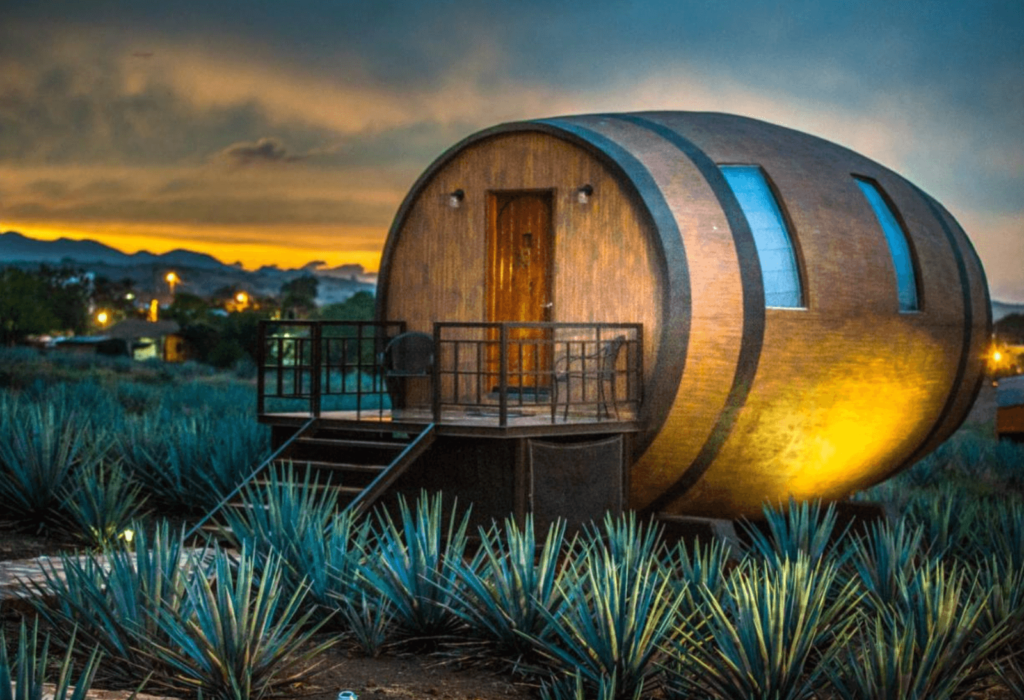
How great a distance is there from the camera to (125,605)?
6746 millimetres

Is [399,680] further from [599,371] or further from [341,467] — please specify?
[599,371]

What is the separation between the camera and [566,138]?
1155 centimetres

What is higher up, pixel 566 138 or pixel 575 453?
pixel 566 138

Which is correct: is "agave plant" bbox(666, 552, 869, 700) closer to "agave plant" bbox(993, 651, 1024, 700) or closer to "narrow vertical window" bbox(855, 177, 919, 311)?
"agave plant" bbox(993, 651, 1024, 700)

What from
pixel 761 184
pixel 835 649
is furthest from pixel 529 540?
pixel 761 184

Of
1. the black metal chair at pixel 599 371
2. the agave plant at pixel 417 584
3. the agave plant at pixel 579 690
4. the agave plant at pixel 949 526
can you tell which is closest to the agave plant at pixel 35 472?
the black metal chair at pixel 599 371

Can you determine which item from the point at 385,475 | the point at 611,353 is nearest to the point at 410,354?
the point at 611,353

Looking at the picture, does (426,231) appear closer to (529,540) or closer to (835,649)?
(529,540)

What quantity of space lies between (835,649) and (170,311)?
3563 inches

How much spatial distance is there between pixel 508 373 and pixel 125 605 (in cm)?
419

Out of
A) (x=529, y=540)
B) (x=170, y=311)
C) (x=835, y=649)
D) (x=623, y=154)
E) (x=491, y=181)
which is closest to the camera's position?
(x=835, y=649)

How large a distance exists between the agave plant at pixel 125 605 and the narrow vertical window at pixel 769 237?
18.3ft

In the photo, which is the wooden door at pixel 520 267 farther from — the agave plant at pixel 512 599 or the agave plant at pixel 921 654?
the agave plant at pixel 921 654

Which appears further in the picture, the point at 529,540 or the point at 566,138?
the point at 566,138
